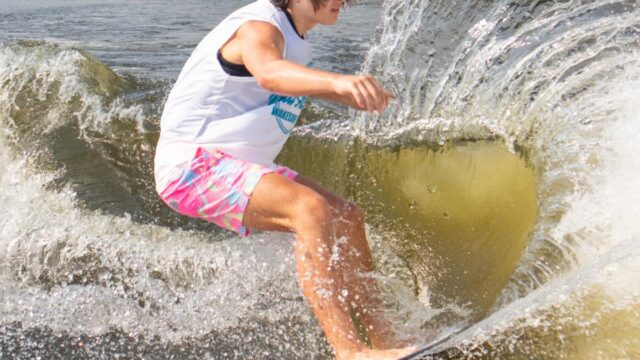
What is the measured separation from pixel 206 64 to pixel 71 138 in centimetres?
246

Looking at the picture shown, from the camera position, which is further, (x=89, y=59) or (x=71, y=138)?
(x=89, y=59)

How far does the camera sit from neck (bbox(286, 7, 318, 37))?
2990 millimetres

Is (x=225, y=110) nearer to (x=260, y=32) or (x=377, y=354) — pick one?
Result: (x=260, y=32)

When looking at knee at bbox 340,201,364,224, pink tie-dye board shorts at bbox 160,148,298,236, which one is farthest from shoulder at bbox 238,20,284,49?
knee at bbox 340,201,364,224

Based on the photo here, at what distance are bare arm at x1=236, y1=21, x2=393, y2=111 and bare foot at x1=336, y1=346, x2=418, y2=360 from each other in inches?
30.4

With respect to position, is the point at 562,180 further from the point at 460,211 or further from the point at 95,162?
the point at 95,162

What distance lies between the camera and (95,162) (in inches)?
199

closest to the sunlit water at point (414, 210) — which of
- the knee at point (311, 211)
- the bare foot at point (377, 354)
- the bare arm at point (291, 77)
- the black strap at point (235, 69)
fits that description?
the bare foot at point (377, 354)

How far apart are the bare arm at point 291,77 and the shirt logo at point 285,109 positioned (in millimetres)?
274

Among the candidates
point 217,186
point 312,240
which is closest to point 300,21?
point 217,186

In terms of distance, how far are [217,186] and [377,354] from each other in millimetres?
846

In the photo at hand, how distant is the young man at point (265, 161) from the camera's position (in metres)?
2.71

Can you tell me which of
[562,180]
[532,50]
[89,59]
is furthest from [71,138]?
[562,180]

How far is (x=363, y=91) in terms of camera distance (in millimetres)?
2363
